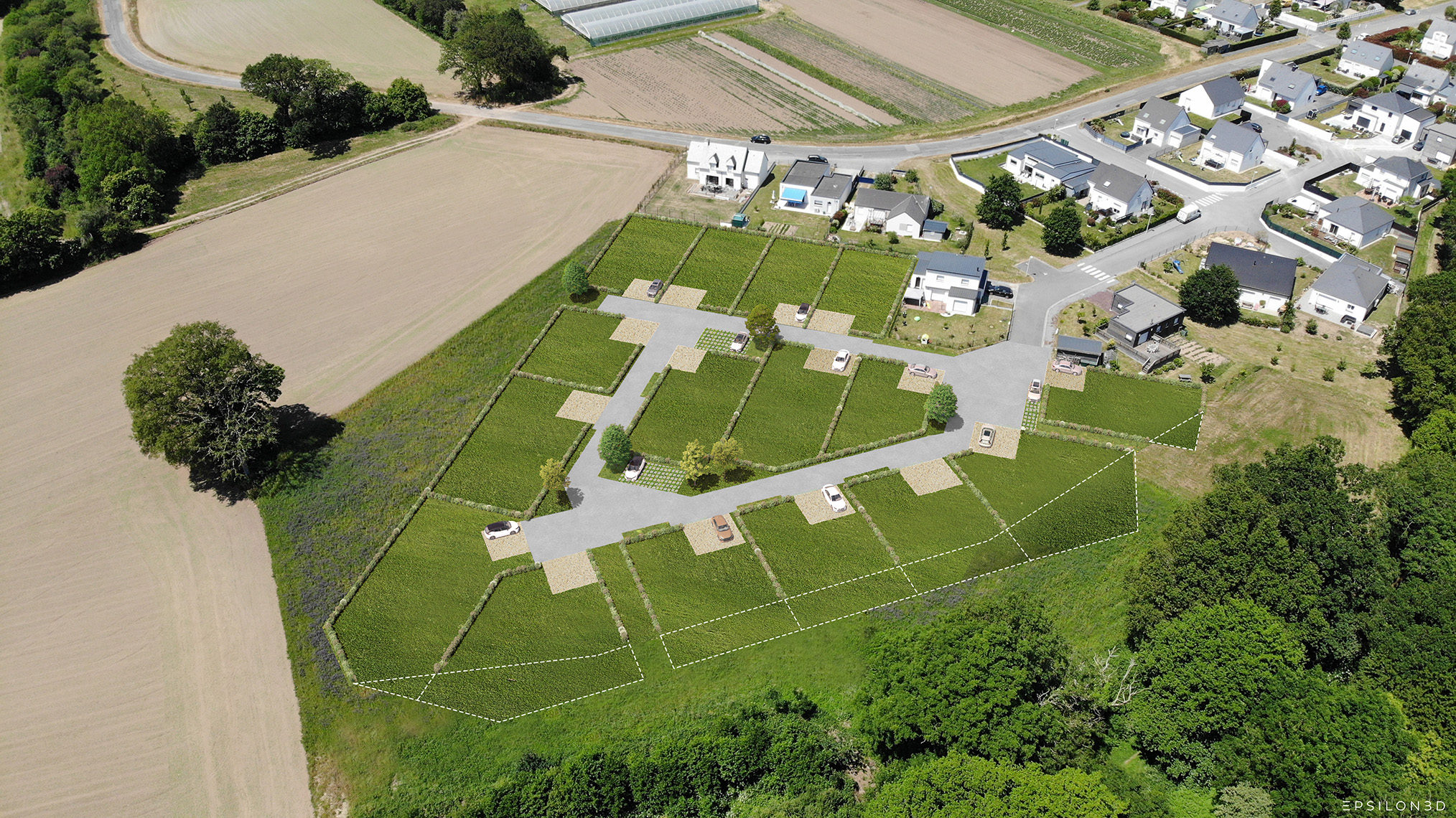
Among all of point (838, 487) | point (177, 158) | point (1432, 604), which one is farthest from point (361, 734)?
point (177, 158)

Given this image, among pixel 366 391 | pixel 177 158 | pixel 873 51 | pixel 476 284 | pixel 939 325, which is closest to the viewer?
pixel 366 391

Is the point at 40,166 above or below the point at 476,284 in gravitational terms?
below

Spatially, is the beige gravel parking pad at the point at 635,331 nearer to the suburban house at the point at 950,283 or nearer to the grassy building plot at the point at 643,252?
the grassy building plot at the point at 643,252

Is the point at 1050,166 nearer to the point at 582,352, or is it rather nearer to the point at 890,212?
the point at 890,212

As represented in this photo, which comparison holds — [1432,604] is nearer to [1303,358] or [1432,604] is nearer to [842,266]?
[1303,358]

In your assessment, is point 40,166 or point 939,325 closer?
point 939,325

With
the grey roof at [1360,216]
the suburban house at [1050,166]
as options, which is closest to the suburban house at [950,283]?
the suburban house at [1050,166]

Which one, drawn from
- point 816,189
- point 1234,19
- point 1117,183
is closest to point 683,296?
point 816,189

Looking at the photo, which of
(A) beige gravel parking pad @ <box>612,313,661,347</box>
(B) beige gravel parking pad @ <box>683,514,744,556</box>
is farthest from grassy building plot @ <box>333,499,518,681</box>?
(A) beige gravel parking pad @ <box>612,313,661,347</box>
